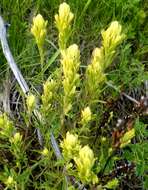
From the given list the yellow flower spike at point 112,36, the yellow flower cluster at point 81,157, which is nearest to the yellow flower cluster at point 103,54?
the yellow flower spike at point 112,36

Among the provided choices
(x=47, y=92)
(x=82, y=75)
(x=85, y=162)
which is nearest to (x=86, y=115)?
(x=47, y=92)

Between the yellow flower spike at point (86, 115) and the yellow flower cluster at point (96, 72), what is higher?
the yellow flower cluster at point (96, 72)

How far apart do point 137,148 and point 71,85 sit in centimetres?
52

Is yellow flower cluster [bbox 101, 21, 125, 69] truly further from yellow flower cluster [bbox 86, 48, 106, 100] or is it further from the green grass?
the green grass

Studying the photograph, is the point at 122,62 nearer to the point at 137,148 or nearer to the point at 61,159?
the point at 137,148

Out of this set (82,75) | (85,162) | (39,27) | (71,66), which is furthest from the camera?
(82,75)

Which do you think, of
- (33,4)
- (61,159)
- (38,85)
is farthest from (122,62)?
(61,159)

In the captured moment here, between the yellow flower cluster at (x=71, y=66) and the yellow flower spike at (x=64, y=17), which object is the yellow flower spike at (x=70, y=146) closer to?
the yellow flower cluster at (x=71, y=66)

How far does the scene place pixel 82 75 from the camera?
76.1 inches

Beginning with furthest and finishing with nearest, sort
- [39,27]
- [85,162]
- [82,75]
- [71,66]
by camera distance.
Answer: [82,75], [39,27], [71,66], [85,162]

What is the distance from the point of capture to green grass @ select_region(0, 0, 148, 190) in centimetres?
159

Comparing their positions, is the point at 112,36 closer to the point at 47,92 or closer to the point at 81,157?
the point at 47,92

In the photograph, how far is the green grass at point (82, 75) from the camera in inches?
62.7

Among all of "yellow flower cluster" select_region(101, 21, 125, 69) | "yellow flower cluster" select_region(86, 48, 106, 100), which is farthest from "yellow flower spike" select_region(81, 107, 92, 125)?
"yellow flower cluster" select_region(101, 21, 125, 69)
